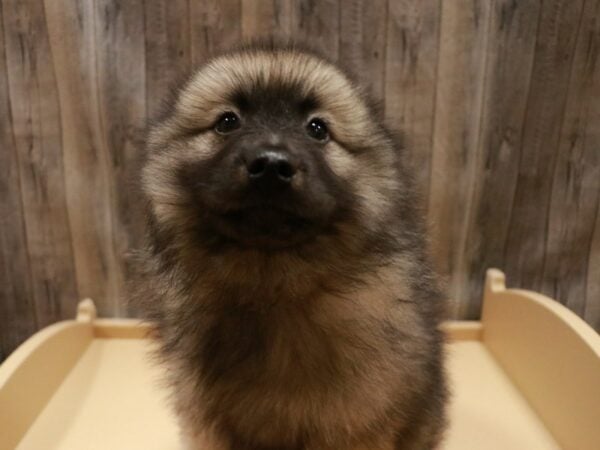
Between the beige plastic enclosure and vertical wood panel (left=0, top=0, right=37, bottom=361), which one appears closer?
the beige plastic enclosure

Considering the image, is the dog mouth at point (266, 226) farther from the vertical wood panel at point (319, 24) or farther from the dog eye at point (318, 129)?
the vertical wood panel at point (319, 24)

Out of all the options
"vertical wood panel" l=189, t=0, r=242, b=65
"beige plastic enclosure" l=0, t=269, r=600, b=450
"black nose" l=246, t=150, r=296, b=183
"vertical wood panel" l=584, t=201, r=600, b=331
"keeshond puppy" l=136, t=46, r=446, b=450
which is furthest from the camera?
"vertical wood panel" l=584, t=201, r=600, b=331

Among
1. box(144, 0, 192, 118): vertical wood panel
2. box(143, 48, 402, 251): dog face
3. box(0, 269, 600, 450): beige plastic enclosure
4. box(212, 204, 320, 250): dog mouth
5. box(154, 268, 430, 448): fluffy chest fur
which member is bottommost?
box(0, 269, 600, 450): beige plastic enclosure

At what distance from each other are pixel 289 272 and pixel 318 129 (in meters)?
0.22

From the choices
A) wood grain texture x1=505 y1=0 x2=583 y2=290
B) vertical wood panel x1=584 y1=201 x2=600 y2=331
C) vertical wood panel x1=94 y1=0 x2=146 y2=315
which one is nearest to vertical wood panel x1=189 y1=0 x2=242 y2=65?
vertical wood panel x1=94 y1=0 x2=146 y2=315

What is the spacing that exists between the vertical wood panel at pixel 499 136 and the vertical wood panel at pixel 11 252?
1136 mm

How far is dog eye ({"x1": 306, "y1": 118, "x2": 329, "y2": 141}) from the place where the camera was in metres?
0.92

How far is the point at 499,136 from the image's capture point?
60.3 inches

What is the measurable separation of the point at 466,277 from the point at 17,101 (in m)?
1.20

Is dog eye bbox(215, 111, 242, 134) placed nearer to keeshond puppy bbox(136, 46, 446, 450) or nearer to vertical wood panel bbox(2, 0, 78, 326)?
keeshond puppy bbox(136, 46, 446, 450)

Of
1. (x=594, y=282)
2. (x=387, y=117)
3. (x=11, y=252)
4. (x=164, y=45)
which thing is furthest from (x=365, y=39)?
(x=11, y=252)

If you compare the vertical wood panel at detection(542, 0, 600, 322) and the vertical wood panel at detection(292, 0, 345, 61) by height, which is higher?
the vertical wood panel at detection(292, 0, 345, 61)

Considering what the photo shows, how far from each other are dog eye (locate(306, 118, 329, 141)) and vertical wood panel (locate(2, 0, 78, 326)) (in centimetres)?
85

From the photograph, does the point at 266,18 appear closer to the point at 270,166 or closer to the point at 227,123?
the point at 227,123
